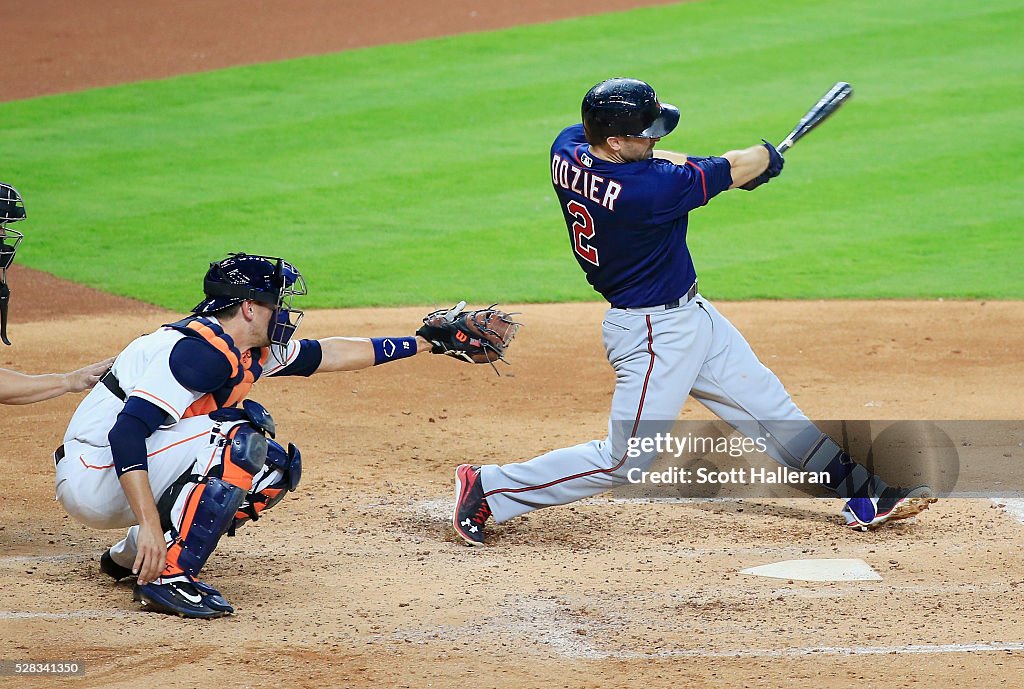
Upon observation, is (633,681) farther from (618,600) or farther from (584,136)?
(584,136)

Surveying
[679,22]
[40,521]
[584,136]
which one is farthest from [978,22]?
[40,521]

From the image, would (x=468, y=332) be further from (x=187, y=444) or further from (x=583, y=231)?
(x=187, y=444)

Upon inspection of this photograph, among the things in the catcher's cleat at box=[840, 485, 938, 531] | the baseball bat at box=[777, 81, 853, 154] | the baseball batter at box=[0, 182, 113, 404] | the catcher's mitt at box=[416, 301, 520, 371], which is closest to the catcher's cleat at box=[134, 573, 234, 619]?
the baseball batter at box=[0, 182, 113, 404]

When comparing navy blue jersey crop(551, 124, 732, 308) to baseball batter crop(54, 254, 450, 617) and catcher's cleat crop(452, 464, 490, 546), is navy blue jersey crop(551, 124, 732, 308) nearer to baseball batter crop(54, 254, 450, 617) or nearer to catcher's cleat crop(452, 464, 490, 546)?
catcher's cleat crop(452, 464, 490, 546)

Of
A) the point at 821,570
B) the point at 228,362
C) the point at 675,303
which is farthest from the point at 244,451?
the point at 821,570

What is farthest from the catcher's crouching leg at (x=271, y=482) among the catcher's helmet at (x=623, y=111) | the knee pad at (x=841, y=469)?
the knee pad at (x=841, y=469)

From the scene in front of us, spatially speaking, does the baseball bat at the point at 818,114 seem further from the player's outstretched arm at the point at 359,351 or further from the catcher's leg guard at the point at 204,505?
the catcher's leg guard at the point at 204,505
